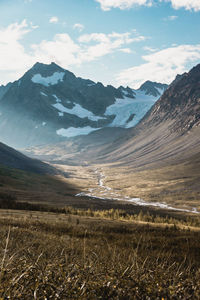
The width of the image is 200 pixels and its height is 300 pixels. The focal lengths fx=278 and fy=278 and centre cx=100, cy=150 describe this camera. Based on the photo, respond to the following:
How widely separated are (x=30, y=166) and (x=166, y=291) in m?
195

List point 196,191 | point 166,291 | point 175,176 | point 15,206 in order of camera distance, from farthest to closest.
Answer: point 175,176 < point 196,191 < point 15,206 < point 166,291

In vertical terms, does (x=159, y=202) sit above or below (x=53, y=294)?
below

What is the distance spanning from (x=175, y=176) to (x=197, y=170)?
15328 millimetres

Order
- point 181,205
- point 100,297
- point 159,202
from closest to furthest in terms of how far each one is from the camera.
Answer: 1. point 100,297
2. point 181,205
3. point 159,202

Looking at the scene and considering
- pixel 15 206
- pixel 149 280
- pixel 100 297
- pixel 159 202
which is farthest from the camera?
pixel 159 202

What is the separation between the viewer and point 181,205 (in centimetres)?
11994

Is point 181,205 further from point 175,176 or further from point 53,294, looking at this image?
point 53,294

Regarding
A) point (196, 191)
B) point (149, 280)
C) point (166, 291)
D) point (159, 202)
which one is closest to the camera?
point (166, 291)

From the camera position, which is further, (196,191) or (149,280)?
(196,191)

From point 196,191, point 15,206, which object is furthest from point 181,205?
point 15,206

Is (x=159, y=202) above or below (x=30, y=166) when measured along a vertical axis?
below

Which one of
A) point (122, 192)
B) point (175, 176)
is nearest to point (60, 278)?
point (122, 192)

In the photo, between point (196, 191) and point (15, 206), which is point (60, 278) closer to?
point (15, 206)

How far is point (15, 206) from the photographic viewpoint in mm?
43906
